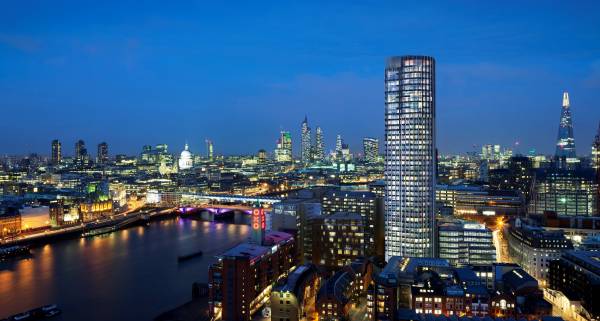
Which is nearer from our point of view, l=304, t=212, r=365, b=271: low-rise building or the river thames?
the river thames

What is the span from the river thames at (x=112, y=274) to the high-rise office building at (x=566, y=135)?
3448cm

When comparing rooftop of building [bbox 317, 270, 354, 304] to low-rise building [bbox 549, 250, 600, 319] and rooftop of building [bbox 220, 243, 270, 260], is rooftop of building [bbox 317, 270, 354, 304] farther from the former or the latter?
low-rise building [bbox 549, 250, 600, 319]

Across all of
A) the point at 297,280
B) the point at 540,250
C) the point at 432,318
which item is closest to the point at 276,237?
the point at 297,280

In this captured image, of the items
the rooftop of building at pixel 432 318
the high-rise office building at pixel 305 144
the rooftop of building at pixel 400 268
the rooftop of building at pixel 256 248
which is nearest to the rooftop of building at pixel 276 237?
the rooftop of building at pixel 256 248

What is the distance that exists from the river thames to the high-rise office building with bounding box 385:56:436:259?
584cm

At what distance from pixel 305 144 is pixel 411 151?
234 ft

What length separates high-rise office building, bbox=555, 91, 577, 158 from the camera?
47188 mm

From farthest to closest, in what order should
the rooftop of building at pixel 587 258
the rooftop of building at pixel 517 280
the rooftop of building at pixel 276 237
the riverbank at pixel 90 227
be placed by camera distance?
the riverbank at pixel 90 227, the rooftop of building at pixel 276 237, the rooftop of building at pixel 587 258, the rooftop of building at pixel 517 280

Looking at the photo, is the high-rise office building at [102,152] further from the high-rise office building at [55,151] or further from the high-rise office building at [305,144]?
the high-rise office building at [305,144]

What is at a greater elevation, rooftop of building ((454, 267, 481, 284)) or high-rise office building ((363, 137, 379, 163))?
high-rise office building ((363, 137, 379, 163))

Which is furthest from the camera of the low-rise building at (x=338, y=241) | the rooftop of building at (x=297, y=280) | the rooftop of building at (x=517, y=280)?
the low-rise building at (x=338, y=241)

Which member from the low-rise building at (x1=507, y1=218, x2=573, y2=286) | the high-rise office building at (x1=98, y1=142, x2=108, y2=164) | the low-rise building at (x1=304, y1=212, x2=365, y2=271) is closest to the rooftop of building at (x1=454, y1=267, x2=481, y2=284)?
the low-rise building at (x1=507, y1=218, x2=573, y2=286)

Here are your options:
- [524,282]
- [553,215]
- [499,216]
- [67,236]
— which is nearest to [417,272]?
[524,282]

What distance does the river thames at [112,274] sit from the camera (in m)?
13.1
